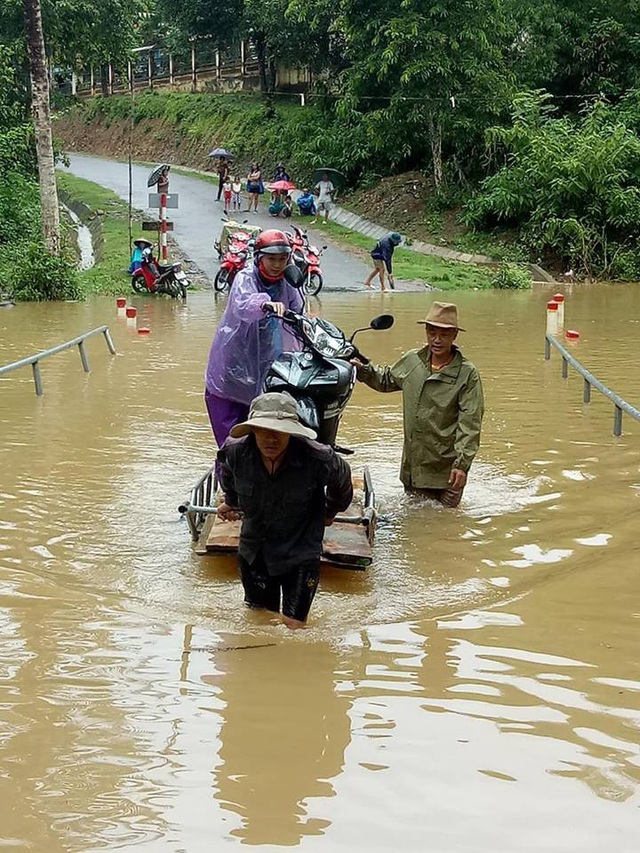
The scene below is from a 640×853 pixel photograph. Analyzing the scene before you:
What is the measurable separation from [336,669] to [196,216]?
98.2 ft

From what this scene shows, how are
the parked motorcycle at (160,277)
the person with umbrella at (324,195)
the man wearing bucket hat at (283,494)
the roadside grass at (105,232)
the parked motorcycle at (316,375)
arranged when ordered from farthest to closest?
the person with umbrella at (324,195)
the roadside grass at (105,232)
the parked motorcycle at (160,277)
the parked motorcycle at (316,375)
the man wearing bucket hat at (283,494)

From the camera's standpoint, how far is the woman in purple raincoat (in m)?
6.47

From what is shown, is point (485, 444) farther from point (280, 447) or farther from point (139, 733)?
point (139, 733)

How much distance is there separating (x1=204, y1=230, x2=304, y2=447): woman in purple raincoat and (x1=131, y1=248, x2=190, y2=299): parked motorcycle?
15380mm

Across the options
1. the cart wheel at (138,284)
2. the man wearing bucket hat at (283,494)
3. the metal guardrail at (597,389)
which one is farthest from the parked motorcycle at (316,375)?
the cart wheel at (138,284)

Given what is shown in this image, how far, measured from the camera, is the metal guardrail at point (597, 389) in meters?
8.44

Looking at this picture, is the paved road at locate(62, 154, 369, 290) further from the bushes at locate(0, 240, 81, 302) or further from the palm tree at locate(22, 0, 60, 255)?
the bushes at locate(0, 240, 81, 302)

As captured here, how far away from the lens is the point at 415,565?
6340mm

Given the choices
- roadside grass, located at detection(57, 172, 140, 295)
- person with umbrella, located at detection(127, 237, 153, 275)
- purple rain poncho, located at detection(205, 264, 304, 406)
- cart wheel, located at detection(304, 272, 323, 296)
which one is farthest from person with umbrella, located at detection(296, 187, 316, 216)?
purple rain poncho, located at detection(205, 264, 304, 406)

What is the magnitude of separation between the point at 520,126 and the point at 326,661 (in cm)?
2674

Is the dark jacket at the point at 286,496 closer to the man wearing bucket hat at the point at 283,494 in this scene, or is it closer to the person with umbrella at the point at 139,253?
the man wearing bucket hat at the point at 283,494

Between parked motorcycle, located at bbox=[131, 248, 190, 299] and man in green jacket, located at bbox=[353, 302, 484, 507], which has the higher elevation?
parked motorcycle, located at bbox=[131, 248, 190, 299]

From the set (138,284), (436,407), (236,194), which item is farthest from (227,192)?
(436,407)

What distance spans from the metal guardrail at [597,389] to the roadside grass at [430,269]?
32.3 feet
